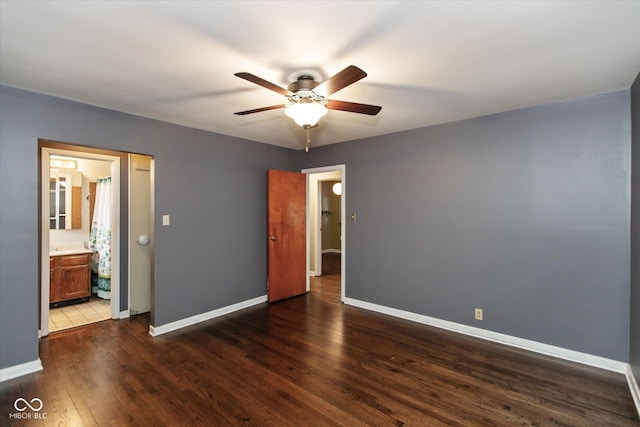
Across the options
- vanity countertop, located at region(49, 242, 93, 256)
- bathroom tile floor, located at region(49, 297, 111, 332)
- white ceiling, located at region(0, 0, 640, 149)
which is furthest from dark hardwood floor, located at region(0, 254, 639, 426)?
white ceiling, located at region(0, 0, 640, 149)

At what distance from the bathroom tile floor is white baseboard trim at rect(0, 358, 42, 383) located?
0.99 metres

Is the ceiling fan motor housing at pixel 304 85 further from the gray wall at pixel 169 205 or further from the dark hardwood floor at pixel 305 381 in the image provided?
the dark hardwood floor at pixel 305 381

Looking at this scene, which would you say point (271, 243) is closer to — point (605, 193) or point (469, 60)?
point (469, 60)

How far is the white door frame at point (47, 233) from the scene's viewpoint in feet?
10.4

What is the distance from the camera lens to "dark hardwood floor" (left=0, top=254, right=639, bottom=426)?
6.57ft

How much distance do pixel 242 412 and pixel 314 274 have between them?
4.17 meters

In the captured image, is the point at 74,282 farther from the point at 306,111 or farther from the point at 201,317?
the point at 306,111

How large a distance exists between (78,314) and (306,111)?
414 centimetres

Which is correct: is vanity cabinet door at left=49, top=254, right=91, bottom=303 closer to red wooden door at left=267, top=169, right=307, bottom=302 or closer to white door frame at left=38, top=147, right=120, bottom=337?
white door frame at left=38, top=147, right=120, bottom=337

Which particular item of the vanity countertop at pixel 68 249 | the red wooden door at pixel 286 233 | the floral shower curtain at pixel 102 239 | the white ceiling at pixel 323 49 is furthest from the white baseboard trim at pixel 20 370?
the red wooden door at pixel 286 233

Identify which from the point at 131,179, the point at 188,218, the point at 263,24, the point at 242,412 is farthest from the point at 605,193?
the point at 131,179

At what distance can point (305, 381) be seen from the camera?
2.40 metres

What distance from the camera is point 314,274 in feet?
20.3

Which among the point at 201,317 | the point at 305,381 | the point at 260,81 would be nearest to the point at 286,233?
the point at 201,317
